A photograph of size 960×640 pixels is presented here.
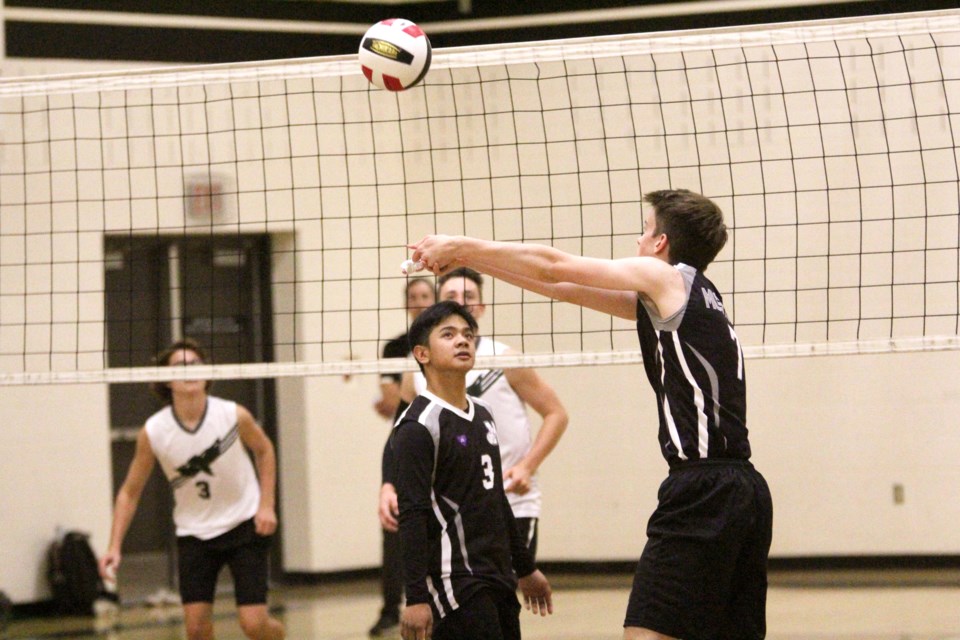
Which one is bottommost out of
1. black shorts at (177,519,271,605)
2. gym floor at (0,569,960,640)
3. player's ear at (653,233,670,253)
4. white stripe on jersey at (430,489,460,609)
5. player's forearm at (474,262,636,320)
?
gym floor at (0,569,960,640)

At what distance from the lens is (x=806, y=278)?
33.2ft

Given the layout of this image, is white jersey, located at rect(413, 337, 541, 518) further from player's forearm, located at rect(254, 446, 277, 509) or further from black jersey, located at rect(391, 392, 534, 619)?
black jersey, located at rect(391, 392, 534, 619)

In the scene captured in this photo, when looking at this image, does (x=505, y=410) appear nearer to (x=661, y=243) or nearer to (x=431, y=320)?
(x=431, y=320)

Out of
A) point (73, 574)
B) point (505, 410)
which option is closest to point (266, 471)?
point (505, 410)

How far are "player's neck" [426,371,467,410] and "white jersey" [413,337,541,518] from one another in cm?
132

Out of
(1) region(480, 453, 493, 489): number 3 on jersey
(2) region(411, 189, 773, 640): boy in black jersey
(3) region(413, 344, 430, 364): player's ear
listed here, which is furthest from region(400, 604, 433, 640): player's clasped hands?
(3) region(413, 344, 430, 364): player's ear

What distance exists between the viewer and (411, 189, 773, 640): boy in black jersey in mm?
3912

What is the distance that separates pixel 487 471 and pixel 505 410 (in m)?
1.55

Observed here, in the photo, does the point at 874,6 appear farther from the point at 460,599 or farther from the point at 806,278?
the point at 460,599

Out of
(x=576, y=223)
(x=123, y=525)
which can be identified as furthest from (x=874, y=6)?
(x=123, y=525)

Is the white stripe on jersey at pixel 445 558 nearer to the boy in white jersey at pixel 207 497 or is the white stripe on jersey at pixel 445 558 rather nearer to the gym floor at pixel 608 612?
the boy in white jersey at pixel 207 497

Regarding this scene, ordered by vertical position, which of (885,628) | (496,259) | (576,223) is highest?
(576,223)

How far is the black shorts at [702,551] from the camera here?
12.8 feet

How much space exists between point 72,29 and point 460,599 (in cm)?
741
